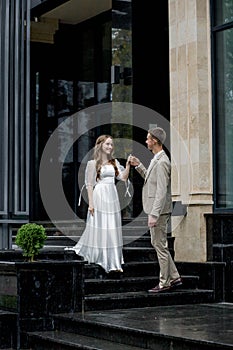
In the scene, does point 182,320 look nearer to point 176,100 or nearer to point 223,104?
point 223,104

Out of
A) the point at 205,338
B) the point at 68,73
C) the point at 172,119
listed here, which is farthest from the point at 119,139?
the point at 205,338

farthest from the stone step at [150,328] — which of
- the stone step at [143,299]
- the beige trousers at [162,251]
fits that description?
the beige trousers at [162,251]

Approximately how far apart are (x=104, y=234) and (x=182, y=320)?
235 centimetres

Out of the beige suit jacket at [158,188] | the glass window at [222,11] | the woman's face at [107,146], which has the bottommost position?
the beige suit jacket at [158,188]

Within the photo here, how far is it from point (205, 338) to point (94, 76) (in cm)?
1208

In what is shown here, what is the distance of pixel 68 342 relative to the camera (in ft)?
28.0

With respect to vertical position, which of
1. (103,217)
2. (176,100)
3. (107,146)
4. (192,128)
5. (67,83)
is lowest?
(103,217)

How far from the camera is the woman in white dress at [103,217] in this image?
1091 cm

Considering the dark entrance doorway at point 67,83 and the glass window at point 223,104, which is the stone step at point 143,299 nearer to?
the glass window at point 223,104

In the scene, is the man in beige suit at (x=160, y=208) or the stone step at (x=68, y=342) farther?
the man in beige suit at (x=160, y=208)

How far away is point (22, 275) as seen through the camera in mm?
9133

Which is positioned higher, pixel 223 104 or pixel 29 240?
pixel 223 104

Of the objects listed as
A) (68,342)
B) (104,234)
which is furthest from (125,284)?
(68,342)

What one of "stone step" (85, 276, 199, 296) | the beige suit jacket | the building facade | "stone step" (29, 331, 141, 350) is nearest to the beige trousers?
the beige suit jacket
